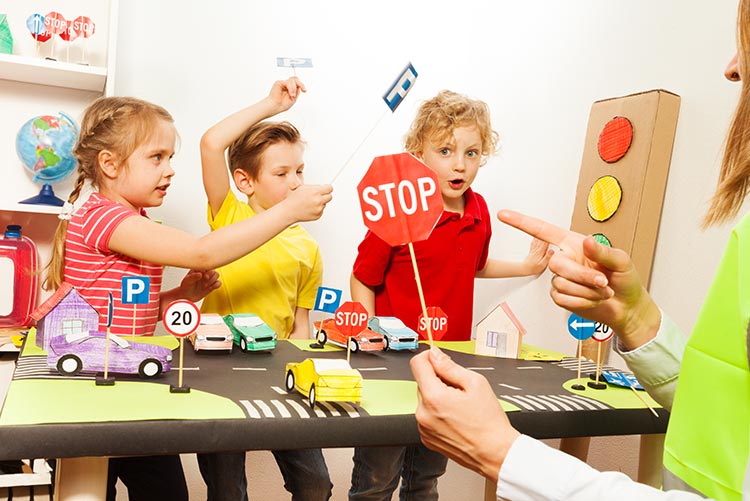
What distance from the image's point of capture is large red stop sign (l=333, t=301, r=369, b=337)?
1.37 m

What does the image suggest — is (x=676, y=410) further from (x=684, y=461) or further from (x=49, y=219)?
(x=49, y=219)

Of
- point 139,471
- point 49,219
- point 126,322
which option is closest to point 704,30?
point 126,322

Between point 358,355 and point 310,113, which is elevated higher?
point 310,113

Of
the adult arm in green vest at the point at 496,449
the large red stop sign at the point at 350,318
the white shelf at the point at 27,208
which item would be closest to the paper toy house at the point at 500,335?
the large red stop sign at the point at 350,318

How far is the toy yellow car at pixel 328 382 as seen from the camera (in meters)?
0.99

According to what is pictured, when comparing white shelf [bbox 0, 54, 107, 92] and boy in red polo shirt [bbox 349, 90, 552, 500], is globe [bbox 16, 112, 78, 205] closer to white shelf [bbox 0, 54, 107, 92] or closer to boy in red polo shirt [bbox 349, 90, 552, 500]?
white shelf [bbox 0, 54, 107, 92]

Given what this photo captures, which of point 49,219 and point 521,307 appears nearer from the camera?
point 49,219

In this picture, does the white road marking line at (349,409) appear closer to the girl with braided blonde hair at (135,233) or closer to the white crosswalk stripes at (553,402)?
the white crosswalk stripes at (553,402)

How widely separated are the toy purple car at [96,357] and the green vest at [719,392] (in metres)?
0.77

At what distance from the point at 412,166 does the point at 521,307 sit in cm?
161

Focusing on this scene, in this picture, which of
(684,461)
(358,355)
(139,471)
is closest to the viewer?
(684,461)

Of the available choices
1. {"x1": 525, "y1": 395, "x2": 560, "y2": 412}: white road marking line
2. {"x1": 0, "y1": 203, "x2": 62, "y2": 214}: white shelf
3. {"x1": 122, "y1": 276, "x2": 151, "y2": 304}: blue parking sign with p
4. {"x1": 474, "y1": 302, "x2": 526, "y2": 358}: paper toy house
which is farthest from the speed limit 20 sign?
{"x1": 0, "y1": 203, "x2": 62, "y2": 214}: white shelf

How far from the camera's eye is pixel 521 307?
2.46 metres

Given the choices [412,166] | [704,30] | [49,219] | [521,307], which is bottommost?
[521,307]
